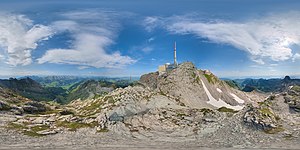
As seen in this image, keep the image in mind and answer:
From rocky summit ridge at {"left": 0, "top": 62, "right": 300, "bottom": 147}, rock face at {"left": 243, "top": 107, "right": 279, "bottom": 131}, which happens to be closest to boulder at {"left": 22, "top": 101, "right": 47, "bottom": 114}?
rocky summit ridge at {"left": 0, "top": 62, "right": 300, "bottom": 147}

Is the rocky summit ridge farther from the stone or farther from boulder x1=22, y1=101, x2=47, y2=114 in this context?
boulder x1=22, y1=101, x2=47, y2=114

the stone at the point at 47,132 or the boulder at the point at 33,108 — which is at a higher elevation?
the boulder at the point at 33,108

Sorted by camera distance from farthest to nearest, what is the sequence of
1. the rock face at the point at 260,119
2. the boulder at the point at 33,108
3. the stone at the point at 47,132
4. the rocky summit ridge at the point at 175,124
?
the boulder at the point at 33,108 → the stone at the point at 47,132 → the rock face at the point at 260,119 → the rocky summit ridge at the point at 175,124

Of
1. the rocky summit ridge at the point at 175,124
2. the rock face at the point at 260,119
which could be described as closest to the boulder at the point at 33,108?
the rocky summit ridge at the point at 175,124

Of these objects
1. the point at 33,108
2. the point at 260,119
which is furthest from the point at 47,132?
the point at 260,119

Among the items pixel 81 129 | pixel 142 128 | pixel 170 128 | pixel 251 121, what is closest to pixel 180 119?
pixel 170 128

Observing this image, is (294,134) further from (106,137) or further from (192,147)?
(106,137)

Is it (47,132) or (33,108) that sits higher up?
(33,108)

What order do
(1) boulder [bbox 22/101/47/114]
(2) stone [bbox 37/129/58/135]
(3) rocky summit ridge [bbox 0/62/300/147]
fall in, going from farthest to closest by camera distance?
1. (1) boulder [bbox 22/101/47/114]
2. (2) stone [bbox 37/129/58/135]
3. (3) rocky summit ridge [bbox 0/62/300/147]

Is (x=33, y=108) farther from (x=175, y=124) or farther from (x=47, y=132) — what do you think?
(x=175, y=124)

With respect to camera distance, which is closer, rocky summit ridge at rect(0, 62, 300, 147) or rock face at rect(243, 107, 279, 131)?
rocky summit ridge at rect(0, 62, 300, 147)

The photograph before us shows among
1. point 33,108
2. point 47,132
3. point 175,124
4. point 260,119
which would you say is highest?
point 33,108

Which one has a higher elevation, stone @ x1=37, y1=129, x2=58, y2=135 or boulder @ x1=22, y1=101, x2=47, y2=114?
boulder @ x1=22, y1=101, x2=47, y2=114

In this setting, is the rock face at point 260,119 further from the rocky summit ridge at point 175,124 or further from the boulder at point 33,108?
the boulder at point 33,108
